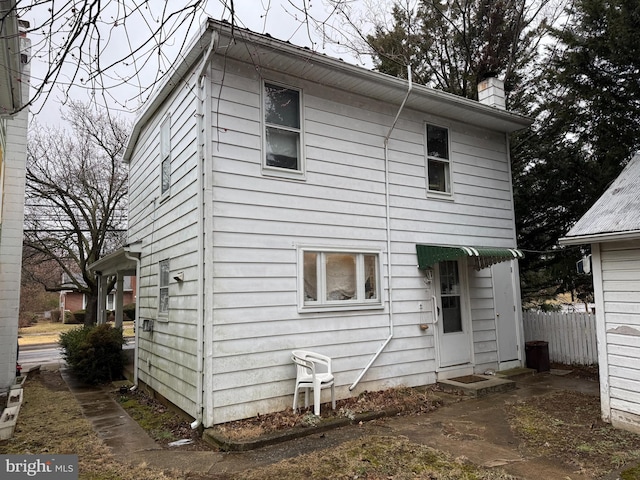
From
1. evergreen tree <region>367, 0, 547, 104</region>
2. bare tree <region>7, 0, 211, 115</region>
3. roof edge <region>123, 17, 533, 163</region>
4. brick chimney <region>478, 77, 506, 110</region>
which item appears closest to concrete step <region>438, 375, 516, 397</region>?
roof edge <region>123, 17, 533, 163</region>

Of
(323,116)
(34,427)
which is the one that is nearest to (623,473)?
(323,116)

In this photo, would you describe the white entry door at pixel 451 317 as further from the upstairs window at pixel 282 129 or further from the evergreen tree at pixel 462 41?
the evergreen tree at pixel 462 41

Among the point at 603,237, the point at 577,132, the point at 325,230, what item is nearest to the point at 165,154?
the point at 325,230

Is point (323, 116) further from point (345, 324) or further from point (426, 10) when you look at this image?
point (426, 10)

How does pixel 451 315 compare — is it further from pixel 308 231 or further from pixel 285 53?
pixel 285 53

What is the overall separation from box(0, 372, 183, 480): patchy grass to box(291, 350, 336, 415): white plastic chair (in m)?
1.96

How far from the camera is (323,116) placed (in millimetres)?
6895

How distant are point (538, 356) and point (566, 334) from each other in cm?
121

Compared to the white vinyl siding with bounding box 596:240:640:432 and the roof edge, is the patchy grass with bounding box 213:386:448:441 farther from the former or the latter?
the roof edge

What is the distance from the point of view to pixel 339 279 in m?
6.82

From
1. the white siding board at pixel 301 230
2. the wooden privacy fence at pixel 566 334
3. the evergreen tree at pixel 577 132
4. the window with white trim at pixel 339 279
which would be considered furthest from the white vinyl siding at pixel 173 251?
the wooden privacy fence at pixel 566 334

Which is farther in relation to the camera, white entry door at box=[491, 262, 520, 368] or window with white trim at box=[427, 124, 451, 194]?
white entry door at box=[491, 262, 520, 368]

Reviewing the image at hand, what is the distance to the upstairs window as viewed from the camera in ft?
20.9

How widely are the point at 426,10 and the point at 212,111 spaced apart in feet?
33.8
